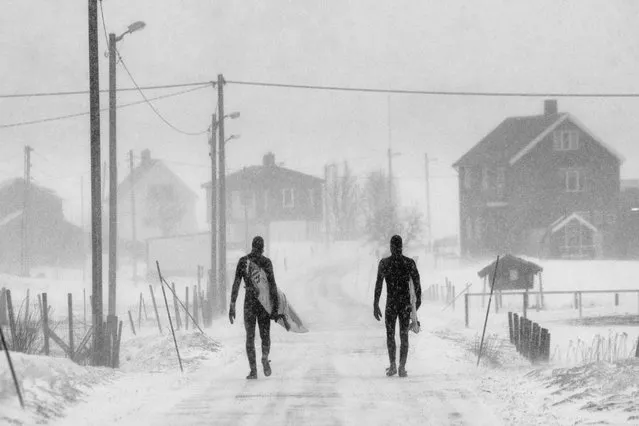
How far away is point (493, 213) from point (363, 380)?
2196 inches

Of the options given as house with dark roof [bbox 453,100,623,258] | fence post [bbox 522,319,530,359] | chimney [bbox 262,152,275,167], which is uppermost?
chimney [bbox 262,152,275,167]

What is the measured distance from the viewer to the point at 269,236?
93.2 meters

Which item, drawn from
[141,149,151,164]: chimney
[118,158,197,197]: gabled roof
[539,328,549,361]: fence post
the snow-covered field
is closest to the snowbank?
the snow-covered field

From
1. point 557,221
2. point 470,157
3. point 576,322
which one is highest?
point 470,157

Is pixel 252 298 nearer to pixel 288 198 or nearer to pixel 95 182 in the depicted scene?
pixel 95 182

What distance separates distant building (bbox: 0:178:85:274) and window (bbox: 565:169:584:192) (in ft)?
142

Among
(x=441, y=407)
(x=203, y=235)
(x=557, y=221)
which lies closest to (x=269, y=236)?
(x=203, y=235)

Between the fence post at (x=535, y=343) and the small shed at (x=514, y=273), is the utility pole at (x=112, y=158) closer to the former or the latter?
the fence post at (x=535, y=343)

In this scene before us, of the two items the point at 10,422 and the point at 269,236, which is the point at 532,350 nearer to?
the point at 10,422

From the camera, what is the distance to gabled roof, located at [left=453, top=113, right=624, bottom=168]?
65.6 meters

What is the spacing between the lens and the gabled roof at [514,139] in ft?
215

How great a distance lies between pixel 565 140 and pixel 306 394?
188ft

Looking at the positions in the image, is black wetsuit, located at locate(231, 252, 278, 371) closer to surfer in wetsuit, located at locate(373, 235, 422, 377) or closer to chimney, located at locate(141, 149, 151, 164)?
surfer in wetsuit, located at locate(373, 235, 422, 377)

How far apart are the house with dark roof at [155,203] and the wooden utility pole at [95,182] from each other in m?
85.5
